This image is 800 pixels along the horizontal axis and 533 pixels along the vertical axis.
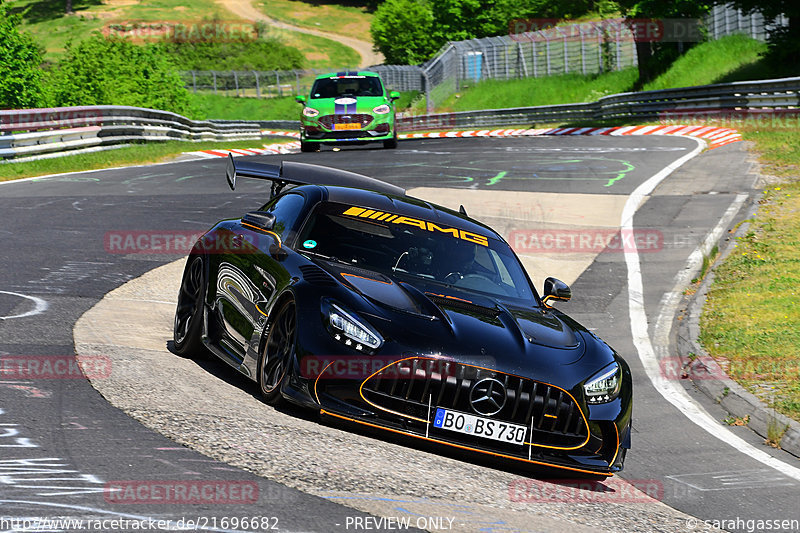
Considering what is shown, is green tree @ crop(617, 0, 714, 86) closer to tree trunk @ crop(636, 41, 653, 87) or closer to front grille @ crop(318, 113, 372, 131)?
tree trunk @ crop(636, 41, 653, 87)

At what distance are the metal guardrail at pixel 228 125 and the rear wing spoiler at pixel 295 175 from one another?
16554mm

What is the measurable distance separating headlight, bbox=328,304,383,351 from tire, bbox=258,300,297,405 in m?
0.28

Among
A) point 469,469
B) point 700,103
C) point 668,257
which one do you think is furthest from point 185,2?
point 469,469

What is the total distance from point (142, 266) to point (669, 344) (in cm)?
579

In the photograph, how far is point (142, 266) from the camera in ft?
39.4

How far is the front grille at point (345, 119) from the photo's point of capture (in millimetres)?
27516
